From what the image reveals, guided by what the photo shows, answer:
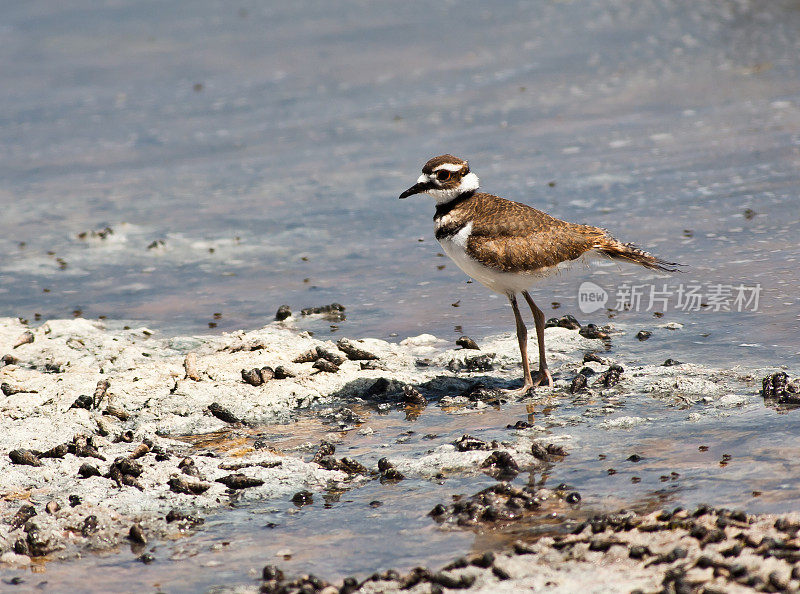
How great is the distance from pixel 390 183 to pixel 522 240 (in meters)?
6.43

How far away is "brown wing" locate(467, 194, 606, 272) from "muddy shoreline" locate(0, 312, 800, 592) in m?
0.97

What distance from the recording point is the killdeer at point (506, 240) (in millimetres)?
8156

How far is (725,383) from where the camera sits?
25.7 ft

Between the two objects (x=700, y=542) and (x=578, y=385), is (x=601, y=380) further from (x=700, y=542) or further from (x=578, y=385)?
(x=700, y=542)

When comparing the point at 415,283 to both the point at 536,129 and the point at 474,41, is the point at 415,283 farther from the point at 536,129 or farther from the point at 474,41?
the point at 474,41

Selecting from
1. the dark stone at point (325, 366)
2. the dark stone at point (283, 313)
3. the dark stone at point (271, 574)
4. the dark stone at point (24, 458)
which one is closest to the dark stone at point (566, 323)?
the dark stone at point (325, 366)

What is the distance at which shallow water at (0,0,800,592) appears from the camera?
657cm

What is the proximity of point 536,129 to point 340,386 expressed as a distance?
29.1ft

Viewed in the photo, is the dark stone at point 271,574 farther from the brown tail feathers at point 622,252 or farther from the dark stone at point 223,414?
the brown tail feathers at point 622,252

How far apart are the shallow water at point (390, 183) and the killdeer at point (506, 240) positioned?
923 mm

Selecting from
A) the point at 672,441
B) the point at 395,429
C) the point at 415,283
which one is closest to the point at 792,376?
the point at 672,441

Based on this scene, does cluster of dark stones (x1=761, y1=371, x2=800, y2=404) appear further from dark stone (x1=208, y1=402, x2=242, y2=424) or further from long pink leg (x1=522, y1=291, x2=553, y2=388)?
dark stone (x1=208, y1=402, x2=242, y2=424)

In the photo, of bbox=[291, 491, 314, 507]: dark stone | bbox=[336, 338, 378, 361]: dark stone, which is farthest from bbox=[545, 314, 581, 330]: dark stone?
bbox=[291, 491, 314, 507]: dark stone

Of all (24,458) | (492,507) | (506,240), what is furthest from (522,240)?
(24,458)
